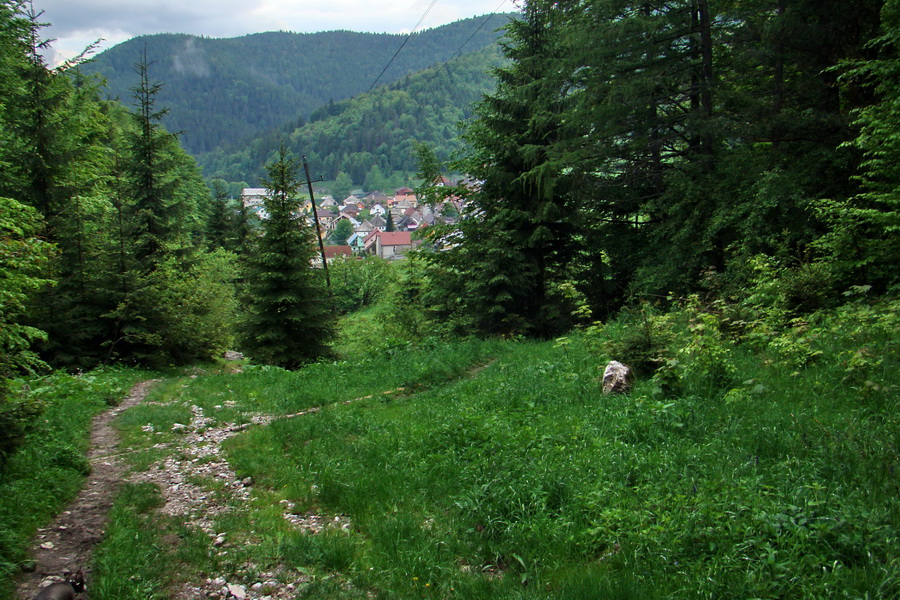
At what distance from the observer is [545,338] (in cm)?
1630

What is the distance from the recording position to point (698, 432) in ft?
17.9

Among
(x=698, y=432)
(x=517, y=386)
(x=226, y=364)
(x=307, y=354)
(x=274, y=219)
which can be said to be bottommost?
(x=226, y=364)

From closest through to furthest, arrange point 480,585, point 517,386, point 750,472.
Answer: point 480,585 → point 750,472 → point 517,386

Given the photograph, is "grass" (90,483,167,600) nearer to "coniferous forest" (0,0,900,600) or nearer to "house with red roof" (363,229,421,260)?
"coniferous forest" (0,0,900,600)

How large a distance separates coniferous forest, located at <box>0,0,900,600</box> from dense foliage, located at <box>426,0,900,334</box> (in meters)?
0.09

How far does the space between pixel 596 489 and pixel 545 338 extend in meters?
11.8

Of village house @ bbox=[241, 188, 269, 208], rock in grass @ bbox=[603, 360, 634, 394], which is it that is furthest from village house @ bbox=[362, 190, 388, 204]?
rock in grass @ bbox=[603, 360, 634, 394]

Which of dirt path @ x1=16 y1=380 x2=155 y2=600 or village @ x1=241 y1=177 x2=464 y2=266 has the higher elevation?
dirt path @ x1=16 y1=380 x2=155 y2=600

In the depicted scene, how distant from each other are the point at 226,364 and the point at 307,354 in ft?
19.3

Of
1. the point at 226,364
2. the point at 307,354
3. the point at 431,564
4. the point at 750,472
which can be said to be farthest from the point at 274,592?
the point at 226,364

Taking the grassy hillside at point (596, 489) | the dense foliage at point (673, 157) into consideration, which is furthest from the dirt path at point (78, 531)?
the dense foliage at point (673, 157)

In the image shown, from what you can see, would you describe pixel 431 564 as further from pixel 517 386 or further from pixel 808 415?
pixel 517 386

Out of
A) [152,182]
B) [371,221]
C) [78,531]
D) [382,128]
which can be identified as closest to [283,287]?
[152,182]

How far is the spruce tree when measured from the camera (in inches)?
656
